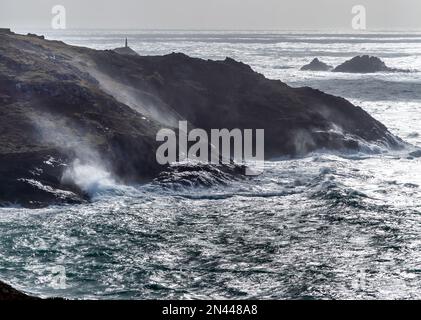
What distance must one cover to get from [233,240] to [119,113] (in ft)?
97.8

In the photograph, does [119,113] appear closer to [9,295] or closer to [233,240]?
[233,240]

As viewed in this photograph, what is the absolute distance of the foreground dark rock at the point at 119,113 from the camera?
56.0 metres

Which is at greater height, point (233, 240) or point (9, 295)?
point (9, 295)

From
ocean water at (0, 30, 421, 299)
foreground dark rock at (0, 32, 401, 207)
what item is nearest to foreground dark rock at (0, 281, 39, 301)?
ocean water at (0, 30, 421, 299)

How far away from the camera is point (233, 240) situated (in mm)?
43281

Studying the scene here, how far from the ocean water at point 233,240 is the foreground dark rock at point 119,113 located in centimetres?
382

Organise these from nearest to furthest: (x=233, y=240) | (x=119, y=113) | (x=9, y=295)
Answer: (x=9, y=295) < (x=233, y=240) < (x=119, y=113)

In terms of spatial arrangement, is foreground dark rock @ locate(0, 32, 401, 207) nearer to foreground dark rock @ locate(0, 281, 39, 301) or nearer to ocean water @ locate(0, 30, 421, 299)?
ocean water @ locate(0, 30, 421, 299)

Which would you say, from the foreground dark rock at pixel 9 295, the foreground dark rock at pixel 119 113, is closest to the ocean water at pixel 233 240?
the foreground dark rock at pixel 119 113

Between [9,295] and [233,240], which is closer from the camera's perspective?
[9,295]

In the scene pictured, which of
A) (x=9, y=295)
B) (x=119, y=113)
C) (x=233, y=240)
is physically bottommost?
(x=233, y=240)

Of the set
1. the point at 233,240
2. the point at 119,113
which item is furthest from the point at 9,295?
the point at 119,113

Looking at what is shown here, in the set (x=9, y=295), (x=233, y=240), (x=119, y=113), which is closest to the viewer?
(x=9, y=295)
